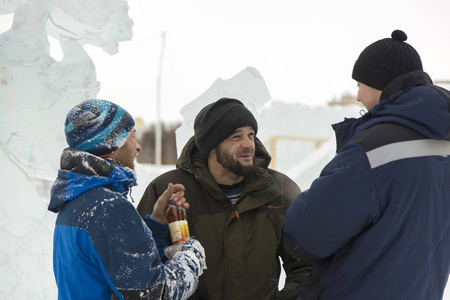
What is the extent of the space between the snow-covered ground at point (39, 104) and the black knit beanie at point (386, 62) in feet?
7.53

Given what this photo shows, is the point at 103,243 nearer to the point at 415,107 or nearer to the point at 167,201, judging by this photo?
the point at 167,201

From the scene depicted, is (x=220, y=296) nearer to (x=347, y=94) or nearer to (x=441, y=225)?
(x=441, y=225)

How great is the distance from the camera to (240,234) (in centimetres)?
227

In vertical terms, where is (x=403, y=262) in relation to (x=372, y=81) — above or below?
below

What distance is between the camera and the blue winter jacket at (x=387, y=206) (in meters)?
1.55

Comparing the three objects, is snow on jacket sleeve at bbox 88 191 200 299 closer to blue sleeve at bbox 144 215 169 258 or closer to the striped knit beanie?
the striped knit beanie

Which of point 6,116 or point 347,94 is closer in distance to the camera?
point 6,116

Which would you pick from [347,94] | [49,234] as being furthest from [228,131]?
[347,94]

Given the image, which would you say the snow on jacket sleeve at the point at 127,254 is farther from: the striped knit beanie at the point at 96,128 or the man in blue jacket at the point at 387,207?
the man in blue jacket at the point at 387,207

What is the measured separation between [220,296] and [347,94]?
78.7 ft

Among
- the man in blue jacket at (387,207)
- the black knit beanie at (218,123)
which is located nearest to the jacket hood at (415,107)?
the man in blue jacket at (387,207)

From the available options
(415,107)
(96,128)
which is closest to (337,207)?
(415,107)

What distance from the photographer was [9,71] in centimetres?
389

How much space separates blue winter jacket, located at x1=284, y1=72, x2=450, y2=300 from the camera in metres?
1.55
